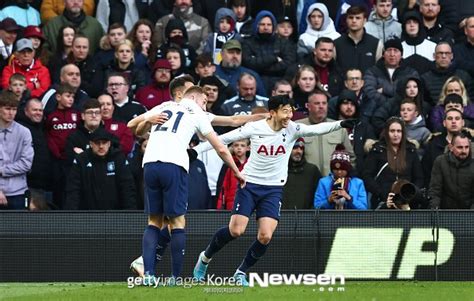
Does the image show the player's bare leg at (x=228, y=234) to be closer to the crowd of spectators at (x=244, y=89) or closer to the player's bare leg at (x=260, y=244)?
the player's bare leg at (x=260, y=244)

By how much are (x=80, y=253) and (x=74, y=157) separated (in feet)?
5.95

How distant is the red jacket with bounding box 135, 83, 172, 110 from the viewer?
872 inches

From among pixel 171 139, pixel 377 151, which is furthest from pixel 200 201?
pixel 171 139

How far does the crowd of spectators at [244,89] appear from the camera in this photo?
20.1 meters

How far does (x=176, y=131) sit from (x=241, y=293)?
6.59 ft

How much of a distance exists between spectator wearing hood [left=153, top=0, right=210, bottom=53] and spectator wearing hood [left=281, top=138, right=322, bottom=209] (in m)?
4.60

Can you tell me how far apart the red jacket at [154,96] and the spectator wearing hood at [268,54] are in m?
1.72

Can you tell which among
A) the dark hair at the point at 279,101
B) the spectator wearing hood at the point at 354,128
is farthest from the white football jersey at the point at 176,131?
the spectator wearing hood at the point at 354,128

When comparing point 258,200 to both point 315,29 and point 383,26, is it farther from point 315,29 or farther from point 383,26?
point 383,26

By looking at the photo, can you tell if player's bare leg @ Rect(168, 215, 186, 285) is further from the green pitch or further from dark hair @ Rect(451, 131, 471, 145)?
dark hair @ Rect(451, 131, 471, 145)

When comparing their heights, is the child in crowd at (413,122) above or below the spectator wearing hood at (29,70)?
below

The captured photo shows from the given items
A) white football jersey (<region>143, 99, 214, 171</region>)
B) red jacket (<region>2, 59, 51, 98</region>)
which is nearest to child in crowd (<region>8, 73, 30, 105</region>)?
red jacket (<region>2, 59, 51, 98</region>)

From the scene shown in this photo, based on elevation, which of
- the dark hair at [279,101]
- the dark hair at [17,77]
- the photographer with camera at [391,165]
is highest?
the dark hair at [17,77]

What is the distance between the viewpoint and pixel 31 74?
22484 mm
